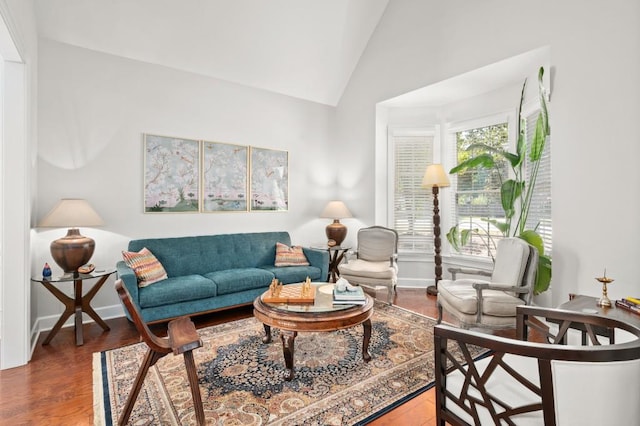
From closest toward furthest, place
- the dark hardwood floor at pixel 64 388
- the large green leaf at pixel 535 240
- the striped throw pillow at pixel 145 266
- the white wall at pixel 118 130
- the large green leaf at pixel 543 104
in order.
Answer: the dark hardwood floor at pixel 64 388, the large green leaf at pixel 543 104, the large green leaf at pixel 535 240, the striped throw pillow at pixel 145 266, the white wall at pixel 118 130

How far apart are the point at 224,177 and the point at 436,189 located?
3049 mm

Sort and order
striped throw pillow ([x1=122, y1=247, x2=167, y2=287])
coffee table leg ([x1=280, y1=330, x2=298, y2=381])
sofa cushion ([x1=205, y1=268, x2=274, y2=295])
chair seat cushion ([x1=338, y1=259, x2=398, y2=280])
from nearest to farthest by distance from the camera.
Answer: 1. coffee table leg ([x1=280, y1=330, x2=298, y2=381])
2. striped throw pillow ([x1=122, y1=247, x2=167, y2=287])
3. sofa cushion ([x1=205, y1=268, x2=274, y2=295])
4. chair seat cushion ([x1=338, y1=259, x2=398, y2=280])

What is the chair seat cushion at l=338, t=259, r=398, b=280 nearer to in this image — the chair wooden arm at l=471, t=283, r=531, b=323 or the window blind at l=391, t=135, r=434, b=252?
the window blind at l=391, t=135, r=434, b=252

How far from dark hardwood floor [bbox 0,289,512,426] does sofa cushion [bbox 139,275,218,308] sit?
37 centimetres

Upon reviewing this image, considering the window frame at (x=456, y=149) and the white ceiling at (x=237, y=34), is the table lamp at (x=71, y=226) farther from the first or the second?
the window frame at (x=456, y=149)

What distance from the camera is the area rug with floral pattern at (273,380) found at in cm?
201

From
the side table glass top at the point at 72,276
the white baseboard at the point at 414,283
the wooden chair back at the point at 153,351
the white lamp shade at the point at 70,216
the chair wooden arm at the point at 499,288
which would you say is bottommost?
the white baseboard at the point at 414,283

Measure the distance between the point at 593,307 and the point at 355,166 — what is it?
3.81m

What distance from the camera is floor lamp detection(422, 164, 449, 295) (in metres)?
4.61

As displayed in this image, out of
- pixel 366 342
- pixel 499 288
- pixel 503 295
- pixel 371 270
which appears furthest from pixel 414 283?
pixel 366 342

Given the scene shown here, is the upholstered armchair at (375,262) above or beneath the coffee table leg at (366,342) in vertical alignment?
above

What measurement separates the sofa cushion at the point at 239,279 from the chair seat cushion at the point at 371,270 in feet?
3.45

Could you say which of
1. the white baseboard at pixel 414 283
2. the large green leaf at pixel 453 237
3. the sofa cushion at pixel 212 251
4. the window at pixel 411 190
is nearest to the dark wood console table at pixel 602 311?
the large green leaf at pixel 453 237

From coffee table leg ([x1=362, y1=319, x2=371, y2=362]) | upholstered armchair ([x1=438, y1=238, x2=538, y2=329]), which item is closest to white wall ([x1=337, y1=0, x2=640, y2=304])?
upholstered armchair ([x1=438, y1=238, x2=538, y2=329])
